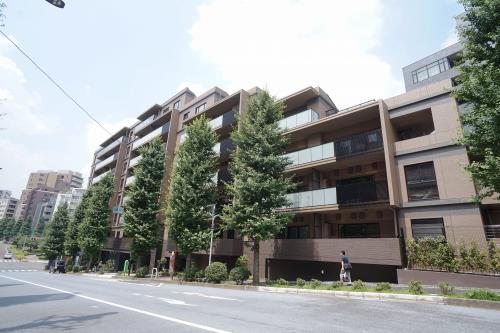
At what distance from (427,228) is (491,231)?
2.88m

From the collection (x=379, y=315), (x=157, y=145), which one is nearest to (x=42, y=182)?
(x=157, y=145)

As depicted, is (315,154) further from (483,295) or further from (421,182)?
(483,295)

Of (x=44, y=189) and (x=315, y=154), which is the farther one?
(x=44, y=189)

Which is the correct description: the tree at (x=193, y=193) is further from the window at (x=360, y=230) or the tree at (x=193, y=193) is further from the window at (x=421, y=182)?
the window at (x=421, y=182)

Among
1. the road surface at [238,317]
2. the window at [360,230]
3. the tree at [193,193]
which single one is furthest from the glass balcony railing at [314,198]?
the road surface at [238,317]

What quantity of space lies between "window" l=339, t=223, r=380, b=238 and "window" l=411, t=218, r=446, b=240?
2.75 metres

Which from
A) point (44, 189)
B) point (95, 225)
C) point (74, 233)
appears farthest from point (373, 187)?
point (44, 189)

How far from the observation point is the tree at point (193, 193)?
21.0 m

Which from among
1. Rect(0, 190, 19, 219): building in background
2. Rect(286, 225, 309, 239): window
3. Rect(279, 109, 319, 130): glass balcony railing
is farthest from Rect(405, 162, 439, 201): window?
Rect(0, 190, 19, 219): building in background

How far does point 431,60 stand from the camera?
32719 mm

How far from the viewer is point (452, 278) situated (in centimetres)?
1320

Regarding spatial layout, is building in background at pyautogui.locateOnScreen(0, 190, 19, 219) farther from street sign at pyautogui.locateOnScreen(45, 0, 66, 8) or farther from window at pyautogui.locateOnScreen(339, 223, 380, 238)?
street sign at pyautogui.locateOnScreen(45, 0, 66, 8)

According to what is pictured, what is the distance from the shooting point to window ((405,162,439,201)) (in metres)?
17.0

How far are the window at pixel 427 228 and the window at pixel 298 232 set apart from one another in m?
7.80
